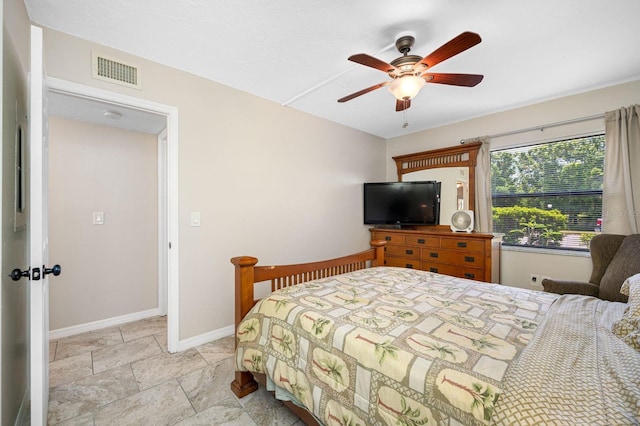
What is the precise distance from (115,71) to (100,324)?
8.34 ft

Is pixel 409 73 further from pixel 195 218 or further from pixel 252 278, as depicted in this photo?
pixel 195 218

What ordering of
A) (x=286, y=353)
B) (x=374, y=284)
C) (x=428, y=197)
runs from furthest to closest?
(x=428, y=197) → (x=374, y=284) → (x=286, y=353)

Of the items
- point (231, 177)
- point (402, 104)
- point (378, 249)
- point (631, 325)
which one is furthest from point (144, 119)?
point (631, 325)

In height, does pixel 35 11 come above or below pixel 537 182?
above

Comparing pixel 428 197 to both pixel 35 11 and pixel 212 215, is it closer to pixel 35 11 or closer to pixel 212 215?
pixel 212 215

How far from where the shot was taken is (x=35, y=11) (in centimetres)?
171

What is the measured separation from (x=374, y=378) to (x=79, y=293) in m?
3.24

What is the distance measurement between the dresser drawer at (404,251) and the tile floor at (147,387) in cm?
235

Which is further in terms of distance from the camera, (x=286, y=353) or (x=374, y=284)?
(x=374, y=284)

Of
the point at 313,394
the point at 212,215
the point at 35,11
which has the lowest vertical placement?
the point at 313,394

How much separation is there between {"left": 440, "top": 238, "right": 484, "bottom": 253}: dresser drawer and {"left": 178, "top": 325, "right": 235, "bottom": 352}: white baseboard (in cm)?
263

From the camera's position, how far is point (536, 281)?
3.08 meters

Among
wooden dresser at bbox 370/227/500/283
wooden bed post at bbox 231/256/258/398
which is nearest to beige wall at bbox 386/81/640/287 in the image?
wooden dresser at bbox 370/227/500/283

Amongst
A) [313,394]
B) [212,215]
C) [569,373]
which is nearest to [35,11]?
[212,215]
